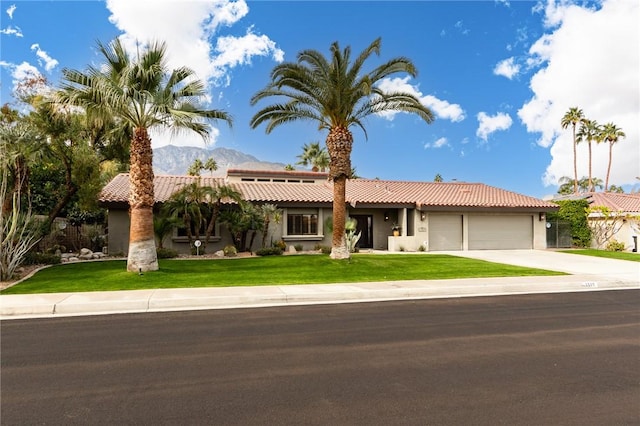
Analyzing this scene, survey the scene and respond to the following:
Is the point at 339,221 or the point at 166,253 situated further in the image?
the point at 166,253

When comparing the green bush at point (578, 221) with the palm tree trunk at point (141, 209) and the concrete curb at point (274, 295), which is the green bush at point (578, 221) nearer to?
the concrete curb at point (274, 295)

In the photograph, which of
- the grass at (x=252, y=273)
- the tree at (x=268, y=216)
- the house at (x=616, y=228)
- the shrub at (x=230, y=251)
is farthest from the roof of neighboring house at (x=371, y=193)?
the grass at (x=252, y=273)

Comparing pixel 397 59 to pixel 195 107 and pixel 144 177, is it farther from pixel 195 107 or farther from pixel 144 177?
pixel 144 177

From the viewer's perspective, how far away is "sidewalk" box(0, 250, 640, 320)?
8.77m

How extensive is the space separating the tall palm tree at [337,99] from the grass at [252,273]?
194cm

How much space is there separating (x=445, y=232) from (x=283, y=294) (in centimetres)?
1791

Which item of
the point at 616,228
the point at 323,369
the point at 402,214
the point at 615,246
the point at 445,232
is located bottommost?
the point at 323,369

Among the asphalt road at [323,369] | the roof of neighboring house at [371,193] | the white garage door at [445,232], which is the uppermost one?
the roof of neighboring house at [371,193]

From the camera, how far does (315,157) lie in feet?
160

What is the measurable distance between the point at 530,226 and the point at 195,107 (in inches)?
927

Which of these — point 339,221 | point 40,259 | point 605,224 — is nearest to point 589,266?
point 339,221

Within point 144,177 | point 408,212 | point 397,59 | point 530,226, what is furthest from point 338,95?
point 530,226

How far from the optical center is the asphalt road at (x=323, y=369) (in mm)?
4035

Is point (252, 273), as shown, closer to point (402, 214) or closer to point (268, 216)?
point (268, 216)
